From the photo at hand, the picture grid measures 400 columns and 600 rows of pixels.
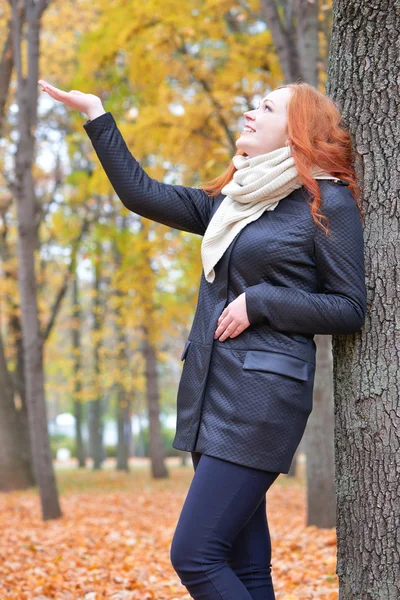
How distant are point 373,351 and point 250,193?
767 mm

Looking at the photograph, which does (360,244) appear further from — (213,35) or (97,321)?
(97,321)

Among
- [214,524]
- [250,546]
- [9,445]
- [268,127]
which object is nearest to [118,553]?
[250,546]

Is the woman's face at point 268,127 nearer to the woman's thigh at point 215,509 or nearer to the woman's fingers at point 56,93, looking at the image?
the woman's fingers at point 56,93

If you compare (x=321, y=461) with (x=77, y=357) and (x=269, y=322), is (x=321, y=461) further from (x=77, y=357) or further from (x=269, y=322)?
(x=77, y=357)

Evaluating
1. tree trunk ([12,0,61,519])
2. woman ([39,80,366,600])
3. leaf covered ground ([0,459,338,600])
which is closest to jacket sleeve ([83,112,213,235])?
woman ([39,80,366,600])

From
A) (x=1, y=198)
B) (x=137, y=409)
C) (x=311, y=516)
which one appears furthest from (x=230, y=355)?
(x=137, y=409)

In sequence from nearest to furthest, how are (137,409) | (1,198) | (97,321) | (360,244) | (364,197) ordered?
(360,244) → (364,197) → (1,198) → (97,321) → (137,409)

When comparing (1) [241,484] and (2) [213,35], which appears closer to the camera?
(1) [241,484]

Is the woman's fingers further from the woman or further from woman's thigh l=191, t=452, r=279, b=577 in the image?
woman's thigh l=191, t=452, r=279, b=577

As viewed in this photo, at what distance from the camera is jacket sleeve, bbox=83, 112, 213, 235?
8.91ft

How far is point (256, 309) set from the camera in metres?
2.47

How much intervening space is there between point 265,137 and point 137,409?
1291 inches

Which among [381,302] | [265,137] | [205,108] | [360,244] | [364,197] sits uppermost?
[205,108]

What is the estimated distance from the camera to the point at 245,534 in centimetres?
273
